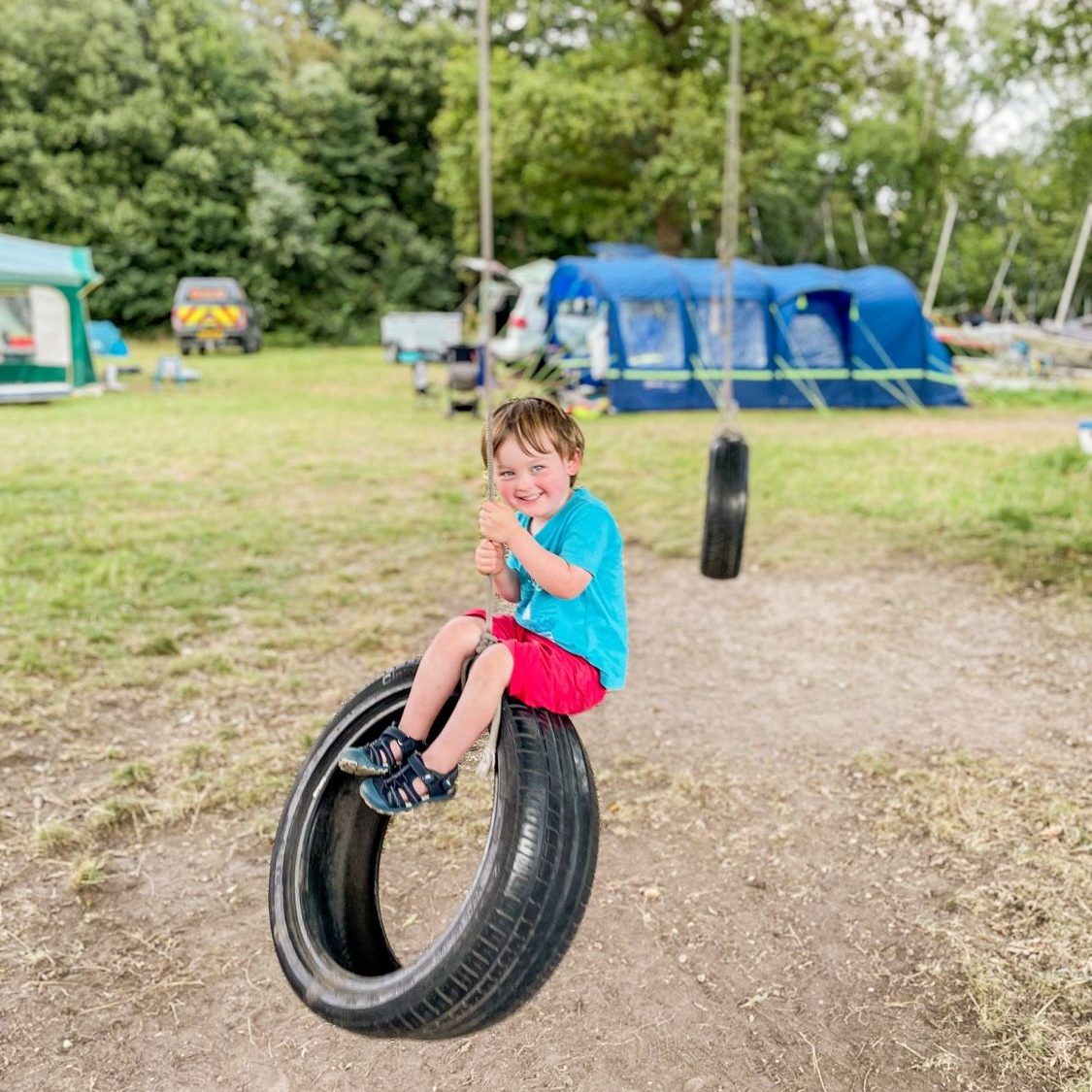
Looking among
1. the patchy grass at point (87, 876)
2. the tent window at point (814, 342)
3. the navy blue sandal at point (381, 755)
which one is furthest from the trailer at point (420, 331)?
the navy blue sandal at point (381, 755)

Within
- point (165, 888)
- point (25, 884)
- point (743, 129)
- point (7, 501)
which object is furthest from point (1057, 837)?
point (743, 129)

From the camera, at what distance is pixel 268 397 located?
13711 mm

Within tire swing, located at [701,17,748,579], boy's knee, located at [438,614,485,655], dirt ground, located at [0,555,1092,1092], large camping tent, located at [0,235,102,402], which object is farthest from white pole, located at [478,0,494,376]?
large camping tent, located at [0,235,102,402]

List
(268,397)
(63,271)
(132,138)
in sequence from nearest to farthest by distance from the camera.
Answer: (63,271)
(268,397)
(132,138)

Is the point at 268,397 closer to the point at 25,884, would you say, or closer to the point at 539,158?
the point at 539,158

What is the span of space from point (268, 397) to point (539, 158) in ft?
27.7

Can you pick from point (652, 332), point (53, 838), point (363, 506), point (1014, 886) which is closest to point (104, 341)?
point (652, 332)

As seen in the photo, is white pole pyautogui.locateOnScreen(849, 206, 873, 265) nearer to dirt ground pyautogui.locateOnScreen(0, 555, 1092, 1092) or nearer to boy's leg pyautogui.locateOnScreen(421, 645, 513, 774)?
dirt ground pyautogui.locateOnScreen(0, 555, 1092, 1092)

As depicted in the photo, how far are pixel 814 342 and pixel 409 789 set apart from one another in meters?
12.1

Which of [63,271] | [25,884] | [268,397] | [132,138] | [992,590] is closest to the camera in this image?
[25,884]

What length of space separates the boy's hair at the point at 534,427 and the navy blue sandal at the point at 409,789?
59 centimetres

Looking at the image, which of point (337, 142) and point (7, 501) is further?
point (337, 142)

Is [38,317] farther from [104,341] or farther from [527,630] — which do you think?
[527,630]

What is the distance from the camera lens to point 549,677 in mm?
1903
